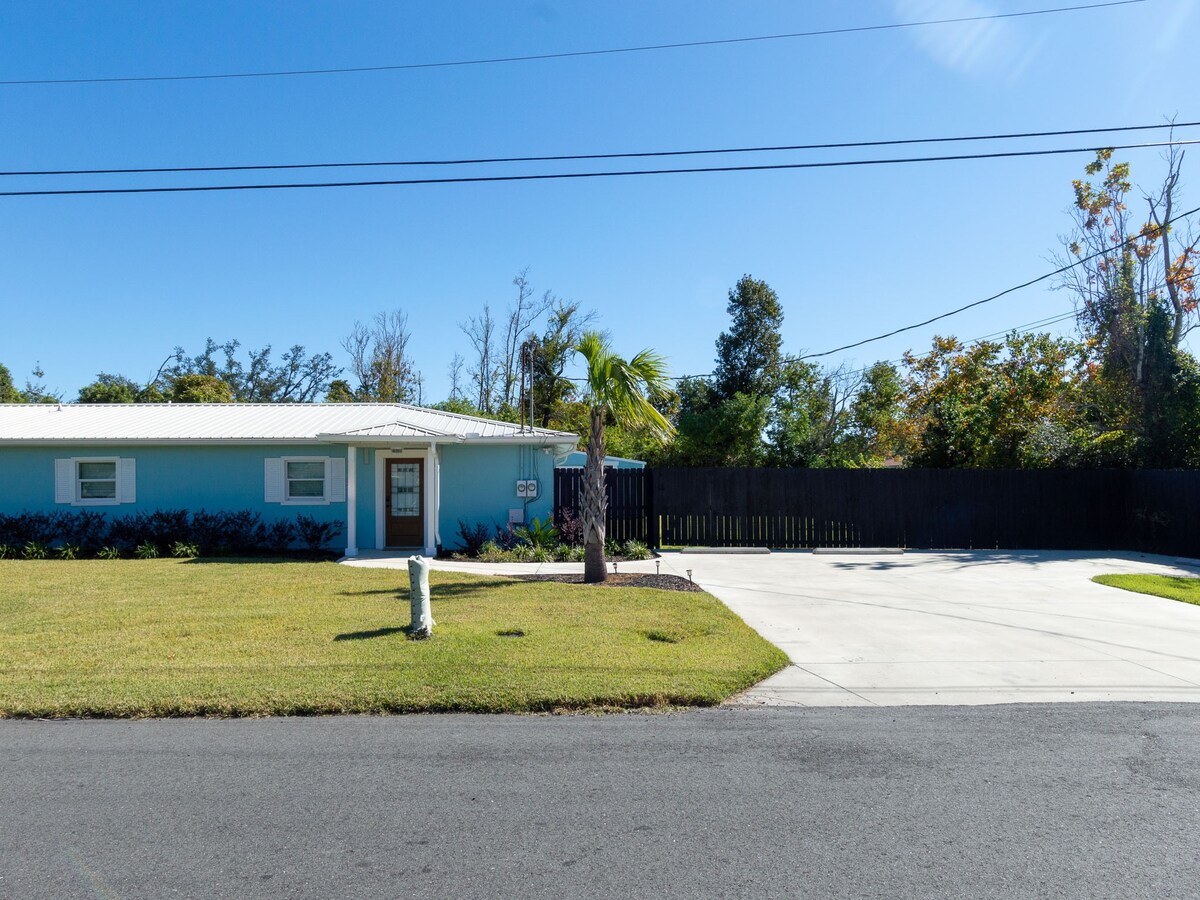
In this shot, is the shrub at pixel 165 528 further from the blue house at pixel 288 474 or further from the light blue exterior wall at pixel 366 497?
the light blue exterior wall at pixel 366 497

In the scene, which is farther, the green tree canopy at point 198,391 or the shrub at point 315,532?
the green tree canopy at point 198,391

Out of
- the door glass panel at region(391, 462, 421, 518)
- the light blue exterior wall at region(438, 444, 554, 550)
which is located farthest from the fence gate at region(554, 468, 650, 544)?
the door glass panel at region(391, 462, 421, 518)

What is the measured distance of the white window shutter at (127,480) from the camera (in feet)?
61.1

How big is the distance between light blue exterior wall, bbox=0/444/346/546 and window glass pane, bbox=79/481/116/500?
0.32 meters

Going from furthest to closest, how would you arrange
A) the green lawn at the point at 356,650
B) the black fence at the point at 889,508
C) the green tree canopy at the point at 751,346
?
1. the green tree canopy at the point at 751,346
2. the black fence at the point at 889,508
3. the green lawn at the point at 356,650

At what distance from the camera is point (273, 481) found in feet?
60.7

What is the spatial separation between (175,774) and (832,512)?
16.7 meters

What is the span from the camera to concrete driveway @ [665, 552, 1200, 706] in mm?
6914

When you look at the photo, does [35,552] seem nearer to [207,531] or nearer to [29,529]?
[29,529]

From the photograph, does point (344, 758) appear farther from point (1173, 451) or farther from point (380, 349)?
point (380, 349)

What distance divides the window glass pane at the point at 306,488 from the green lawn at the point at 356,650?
20.9 ft

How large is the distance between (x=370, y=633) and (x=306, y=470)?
11.0 meters

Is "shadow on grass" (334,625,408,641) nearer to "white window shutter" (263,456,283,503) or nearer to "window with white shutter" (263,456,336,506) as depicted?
"window with white shutter" (263,456,336,506)

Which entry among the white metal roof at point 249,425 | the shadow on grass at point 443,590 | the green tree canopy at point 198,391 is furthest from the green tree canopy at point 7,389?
the shadow on grass at point 443,590
